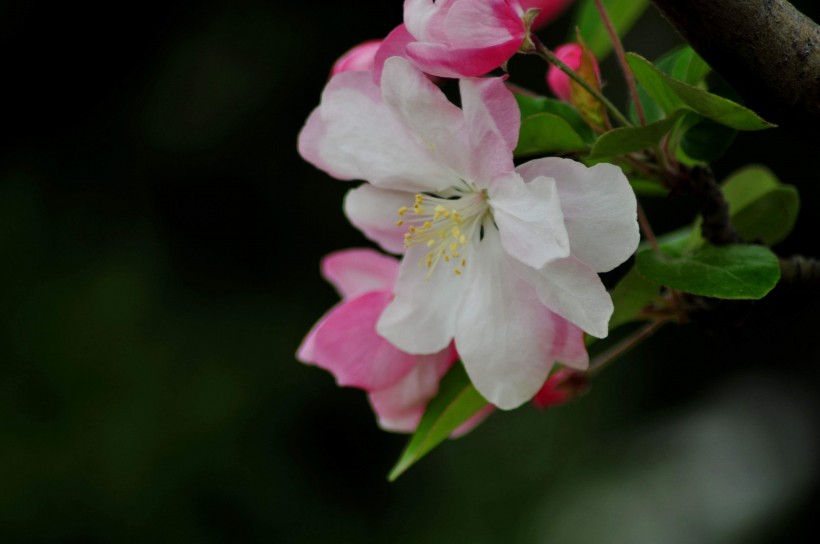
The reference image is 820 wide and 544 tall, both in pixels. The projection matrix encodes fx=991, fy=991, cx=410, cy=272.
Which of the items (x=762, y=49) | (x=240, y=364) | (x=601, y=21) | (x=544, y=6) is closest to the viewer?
(x=762, y=49)

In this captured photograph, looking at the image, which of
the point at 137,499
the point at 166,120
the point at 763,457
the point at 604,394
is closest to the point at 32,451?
the point at 137,499

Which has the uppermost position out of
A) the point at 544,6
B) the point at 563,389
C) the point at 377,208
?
the point at 544,6

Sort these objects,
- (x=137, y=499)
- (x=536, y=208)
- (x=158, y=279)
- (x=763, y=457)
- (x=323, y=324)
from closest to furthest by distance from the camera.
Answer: (x=536, y=208) → (x=323, y=324) → (x=137, y=499) → (x=158, y=279) → (x=763, y=457)

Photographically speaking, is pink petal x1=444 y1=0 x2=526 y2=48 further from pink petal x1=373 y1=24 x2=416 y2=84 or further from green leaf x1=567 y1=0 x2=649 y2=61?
green leaf x1=567 y1=0 x2=649 y2=61

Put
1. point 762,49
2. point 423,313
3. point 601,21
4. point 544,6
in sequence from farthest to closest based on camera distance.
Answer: point 601,21 → point 544,6 → point 423,313 → point 762,49

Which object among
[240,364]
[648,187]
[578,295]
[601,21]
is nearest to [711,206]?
[648,187]

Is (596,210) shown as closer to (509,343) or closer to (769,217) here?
(509,343)

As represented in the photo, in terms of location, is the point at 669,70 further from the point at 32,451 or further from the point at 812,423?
the point at 812,423
